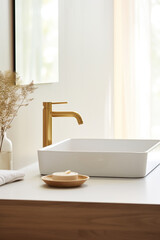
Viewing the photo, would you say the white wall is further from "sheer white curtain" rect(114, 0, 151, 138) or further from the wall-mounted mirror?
"sheer white curtain" rect(114, 0, 151, 138)

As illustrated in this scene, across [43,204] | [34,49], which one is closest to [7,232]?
[43,204]

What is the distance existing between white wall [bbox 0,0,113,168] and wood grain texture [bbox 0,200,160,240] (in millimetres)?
662

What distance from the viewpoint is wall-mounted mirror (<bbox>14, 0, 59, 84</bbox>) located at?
193cm

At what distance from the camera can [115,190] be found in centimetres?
135

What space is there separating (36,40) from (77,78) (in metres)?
0.89

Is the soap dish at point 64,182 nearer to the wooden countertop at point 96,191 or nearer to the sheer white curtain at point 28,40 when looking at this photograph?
the wooden countertop at point 96,191

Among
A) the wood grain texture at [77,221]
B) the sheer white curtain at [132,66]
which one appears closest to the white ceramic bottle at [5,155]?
the wood grain texture at [77,221]

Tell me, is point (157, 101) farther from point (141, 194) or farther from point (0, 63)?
point (141, 194)

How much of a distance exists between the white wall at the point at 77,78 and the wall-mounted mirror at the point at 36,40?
7 centimetres

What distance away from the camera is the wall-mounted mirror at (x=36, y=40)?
1.93 metres

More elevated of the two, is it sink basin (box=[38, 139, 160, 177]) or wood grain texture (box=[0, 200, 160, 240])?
sink basin (box=[38, 139, 160, 177])

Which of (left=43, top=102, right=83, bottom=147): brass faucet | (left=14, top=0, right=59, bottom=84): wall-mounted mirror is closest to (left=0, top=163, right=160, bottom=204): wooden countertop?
(left=43, top=102, right=83, bottom=147): brass faucet

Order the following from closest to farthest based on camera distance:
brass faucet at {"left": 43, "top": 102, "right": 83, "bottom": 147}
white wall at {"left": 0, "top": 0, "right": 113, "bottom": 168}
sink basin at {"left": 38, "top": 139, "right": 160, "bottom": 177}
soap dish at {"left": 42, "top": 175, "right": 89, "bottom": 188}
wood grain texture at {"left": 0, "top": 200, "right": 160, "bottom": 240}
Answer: wood grain texture at {"left": 0, "top": 200, "right": 160, "bottom": 240} < soap dish at {"left": 42, "top": 175, "right": 89, "bottom": 188} < sink basin at {"left": 38, "top": 139, "right": 160, "bottom": 177} < brass faucet at {"left": 43, "top": 102, "right": 83, "bottom": 147} < white wall at {"left": 0, "top": 0, "right": 113, "bottom": 168}

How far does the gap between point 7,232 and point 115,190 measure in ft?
1.05
